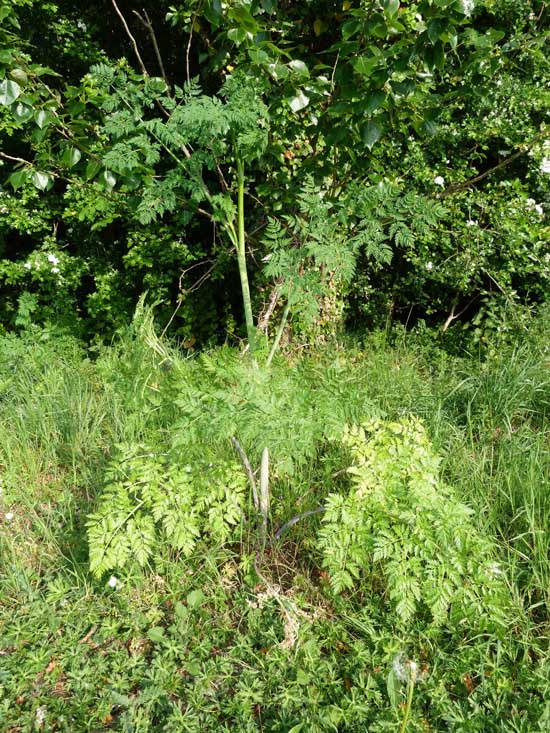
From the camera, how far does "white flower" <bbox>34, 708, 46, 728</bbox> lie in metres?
1.64

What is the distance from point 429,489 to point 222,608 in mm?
882

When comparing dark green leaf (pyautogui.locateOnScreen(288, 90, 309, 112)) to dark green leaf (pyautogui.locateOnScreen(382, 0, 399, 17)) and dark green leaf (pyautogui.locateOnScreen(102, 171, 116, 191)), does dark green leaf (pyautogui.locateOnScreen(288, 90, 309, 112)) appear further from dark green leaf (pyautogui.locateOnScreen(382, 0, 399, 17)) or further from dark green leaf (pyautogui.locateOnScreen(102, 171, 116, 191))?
dark green leaf (pyautogui.locateOnScreen(102, 171, 116, 191))

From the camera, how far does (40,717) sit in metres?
1.66

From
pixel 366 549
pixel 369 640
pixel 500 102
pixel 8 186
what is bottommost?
pixel 369 640

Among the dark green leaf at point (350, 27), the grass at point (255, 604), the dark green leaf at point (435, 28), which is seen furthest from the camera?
the dark green leaf at point (350, 27)

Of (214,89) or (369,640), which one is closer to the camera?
(369,640)

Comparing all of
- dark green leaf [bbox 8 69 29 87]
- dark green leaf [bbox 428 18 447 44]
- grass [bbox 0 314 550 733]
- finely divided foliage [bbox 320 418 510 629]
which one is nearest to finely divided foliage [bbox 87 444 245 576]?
grass [bbox 0 314 550 733]

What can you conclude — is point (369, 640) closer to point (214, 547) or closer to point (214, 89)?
point (214, 547)

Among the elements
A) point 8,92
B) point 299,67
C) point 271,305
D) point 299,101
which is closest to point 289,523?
point 271,305

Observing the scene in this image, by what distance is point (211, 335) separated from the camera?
454 centimetres

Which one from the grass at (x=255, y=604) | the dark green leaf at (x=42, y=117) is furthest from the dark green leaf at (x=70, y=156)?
the grass at (x=255, y=604)

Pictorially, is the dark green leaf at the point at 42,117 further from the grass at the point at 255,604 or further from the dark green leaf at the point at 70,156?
the grass at the point at 255,604

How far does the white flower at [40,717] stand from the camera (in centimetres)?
164

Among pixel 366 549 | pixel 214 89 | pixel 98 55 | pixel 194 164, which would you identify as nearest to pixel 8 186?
pixel 98 55
